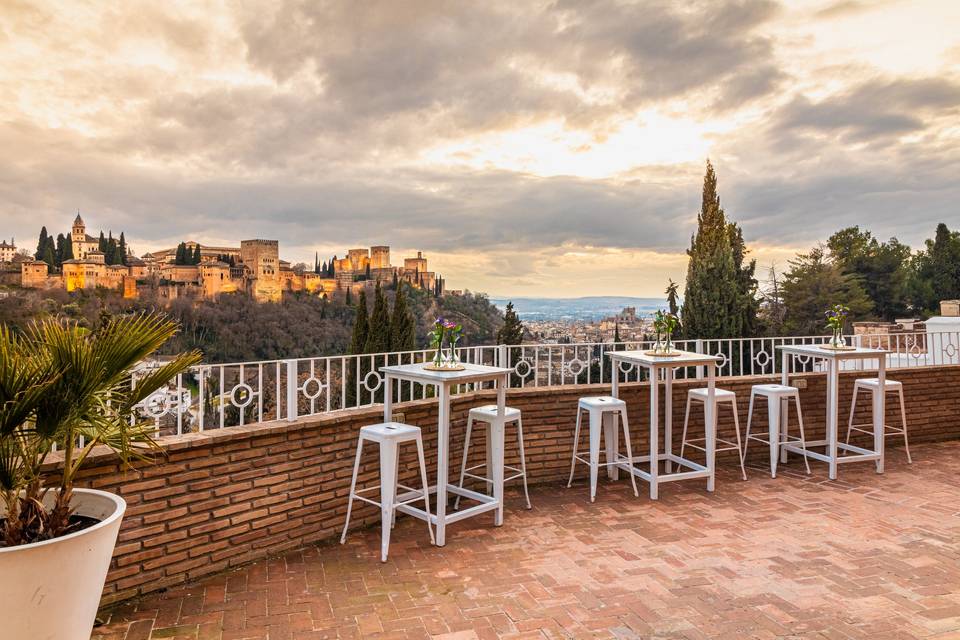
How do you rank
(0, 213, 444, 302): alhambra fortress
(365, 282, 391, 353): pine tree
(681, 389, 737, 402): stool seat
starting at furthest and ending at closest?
(0, 213, 444, 302): alhambra fortress, (365, 282, 391, 353): pine tree, (681, 389, 737, 402): stool seat

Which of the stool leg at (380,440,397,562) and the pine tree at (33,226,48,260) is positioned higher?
the pine tree at (33,226,48,260)

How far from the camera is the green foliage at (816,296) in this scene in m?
24.7

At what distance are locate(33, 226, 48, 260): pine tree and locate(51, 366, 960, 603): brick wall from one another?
4677 centimetres

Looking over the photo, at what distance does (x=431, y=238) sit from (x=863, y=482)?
4477 cm

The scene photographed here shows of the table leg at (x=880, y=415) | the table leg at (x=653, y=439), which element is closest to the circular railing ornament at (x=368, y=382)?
the table leg at (x=653, y=439)

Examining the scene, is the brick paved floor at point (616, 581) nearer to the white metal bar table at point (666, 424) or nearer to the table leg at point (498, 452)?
the table leg at point (498, 452)

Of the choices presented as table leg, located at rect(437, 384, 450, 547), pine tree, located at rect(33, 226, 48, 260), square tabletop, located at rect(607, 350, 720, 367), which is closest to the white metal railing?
square tabletop, located at rect(607, 350, 720, 367)

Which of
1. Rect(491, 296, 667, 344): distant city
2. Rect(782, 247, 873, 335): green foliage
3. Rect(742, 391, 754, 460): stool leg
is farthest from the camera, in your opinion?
Rect(782, 247, 873, 335): green foliage

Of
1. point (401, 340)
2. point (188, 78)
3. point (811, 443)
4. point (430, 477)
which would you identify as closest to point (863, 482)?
point (811, 443)

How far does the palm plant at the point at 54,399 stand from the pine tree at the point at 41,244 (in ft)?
156

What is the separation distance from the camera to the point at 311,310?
131 ft

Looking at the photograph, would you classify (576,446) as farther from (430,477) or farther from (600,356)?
(430,477)

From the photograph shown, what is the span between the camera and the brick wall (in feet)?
9.45

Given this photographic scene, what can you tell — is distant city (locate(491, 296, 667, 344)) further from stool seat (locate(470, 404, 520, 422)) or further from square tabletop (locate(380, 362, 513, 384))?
square tabletop (locate(380, 362, 513, 384))
